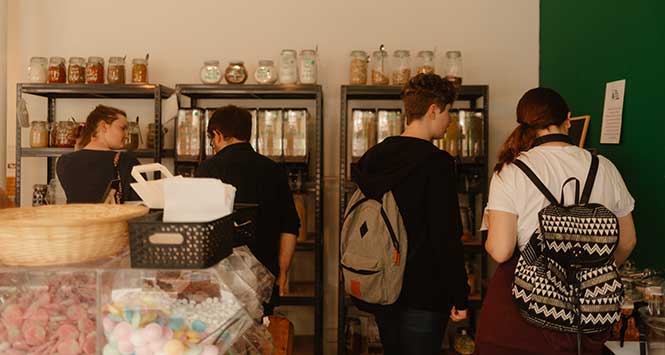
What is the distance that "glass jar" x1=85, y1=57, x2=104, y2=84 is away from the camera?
3562 millimetres

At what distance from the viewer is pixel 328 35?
3.87 m

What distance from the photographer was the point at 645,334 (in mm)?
1550

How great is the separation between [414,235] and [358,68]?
1.68 m

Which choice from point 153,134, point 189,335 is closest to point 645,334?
point 189,335

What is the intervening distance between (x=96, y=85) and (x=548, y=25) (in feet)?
9.22

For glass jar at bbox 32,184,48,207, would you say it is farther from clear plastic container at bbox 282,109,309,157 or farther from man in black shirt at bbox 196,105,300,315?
man in black shirt at bbox 196,105,300,315

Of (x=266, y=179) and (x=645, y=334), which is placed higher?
(x=266, y=179)

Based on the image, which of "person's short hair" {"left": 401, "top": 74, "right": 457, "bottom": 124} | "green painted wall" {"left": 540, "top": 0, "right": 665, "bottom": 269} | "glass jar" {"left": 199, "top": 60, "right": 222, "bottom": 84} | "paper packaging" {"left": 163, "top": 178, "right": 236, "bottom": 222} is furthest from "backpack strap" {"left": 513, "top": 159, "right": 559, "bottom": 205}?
"glass jar" {"left": 199, "top": 60, "right": 222, "bottom": 84}

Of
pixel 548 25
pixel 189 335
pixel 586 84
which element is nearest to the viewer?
pixel 189 335

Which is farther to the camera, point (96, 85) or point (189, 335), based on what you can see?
point (96, 85)

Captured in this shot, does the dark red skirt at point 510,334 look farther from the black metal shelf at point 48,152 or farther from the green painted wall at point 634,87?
the black metal shelf at point 48,152

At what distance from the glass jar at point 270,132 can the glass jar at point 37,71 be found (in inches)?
54.1

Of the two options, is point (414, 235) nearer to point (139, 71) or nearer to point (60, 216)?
point (60, 216)

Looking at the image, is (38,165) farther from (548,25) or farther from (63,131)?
(548,25)
